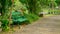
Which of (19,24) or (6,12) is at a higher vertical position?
(6,12)

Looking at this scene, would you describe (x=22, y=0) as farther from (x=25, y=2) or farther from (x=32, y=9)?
(x=32, y=9)

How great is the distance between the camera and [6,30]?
11.9 m

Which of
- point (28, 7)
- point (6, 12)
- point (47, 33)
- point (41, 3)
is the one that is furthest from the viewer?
point (41, 3)

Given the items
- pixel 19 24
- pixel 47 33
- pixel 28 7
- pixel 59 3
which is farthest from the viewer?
pixel 59 3

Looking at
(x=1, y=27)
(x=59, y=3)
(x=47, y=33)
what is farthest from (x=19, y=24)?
(x=59, y=3)

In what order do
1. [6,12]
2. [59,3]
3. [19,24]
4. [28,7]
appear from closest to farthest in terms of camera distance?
[6,12]
[19,24]
[28,7]
[59,3]

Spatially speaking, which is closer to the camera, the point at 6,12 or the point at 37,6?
the point at 6,12

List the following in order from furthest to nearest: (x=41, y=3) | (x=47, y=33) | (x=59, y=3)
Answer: (x=59, y=3)
(x=41, y=3)
(x=47, y=33)

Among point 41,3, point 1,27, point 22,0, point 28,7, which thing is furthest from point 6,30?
point 41,3

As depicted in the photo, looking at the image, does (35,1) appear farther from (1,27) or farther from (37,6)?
(1,27)

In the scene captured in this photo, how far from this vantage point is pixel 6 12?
13.6m

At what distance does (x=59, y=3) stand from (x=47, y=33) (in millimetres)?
36682

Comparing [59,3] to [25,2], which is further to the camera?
[59,3]

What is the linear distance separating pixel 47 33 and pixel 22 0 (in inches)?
386
